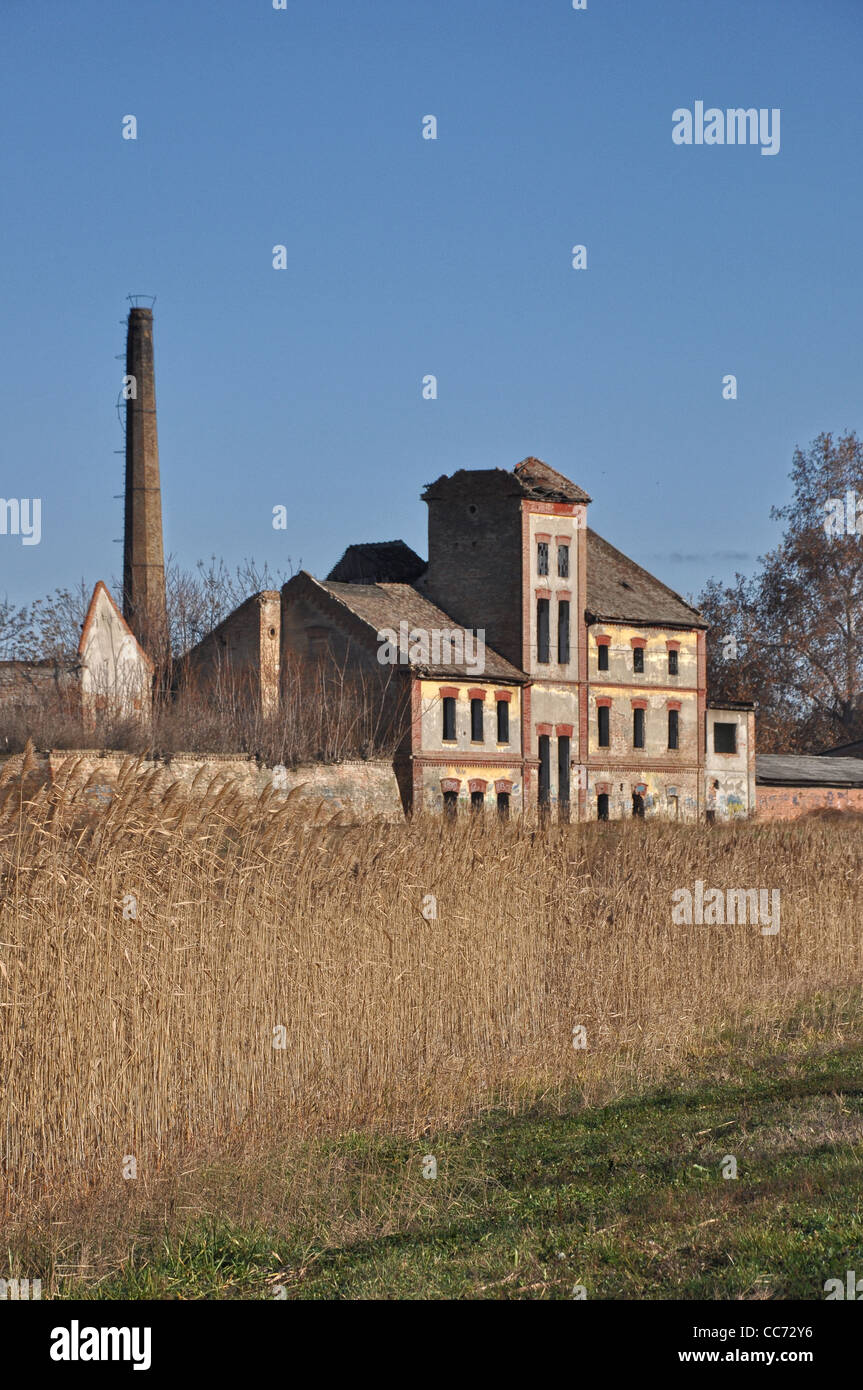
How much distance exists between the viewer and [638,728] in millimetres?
56250

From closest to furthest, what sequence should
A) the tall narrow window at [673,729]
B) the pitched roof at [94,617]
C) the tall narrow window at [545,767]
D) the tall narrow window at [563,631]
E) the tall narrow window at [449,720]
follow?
the pitched roof at [94,617] < the tall narrow window at [449,720] < the tall narrow window at [545,767] < the tall narrow window at [563,631] < the tall narrow window at [673,729]

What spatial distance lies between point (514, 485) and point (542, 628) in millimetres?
4997

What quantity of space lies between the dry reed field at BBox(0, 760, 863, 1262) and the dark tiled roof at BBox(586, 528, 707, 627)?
3856cm

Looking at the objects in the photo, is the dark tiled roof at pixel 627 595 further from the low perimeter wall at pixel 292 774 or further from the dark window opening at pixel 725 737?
the low perimeter wall at pixel 292 774

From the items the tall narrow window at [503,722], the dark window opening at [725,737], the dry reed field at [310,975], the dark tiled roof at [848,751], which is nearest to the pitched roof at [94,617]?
the tall narrow window at [503,722]

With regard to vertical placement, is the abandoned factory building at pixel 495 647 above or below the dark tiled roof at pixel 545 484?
below

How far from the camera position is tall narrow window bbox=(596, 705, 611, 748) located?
55.2 meters

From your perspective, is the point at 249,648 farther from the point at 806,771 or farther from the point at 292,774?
the point at 806,771

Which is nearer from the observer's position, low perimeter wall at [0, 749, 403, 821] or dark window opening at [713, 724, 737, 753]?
low perimeter wall at [0, 749, 403, 821]

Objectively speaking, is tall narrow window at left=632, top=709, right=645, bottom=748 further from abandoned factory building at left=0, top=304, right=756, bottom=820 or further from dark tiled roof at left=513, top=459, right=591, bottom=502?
dark tiled roof at left=513, top=459, right=591, bottom=502

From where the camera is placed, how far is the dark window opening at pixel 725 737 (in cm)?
5884

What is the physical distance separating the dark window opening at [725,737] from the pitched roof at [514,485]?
1075 centimetres

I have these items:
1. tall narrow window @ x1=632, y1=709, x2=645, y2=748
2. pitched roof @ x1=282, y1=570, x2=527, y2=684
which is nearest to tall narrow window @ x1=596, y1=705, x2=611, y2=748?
tall narrow window @ x1=632, y1=709, x2=645, y2=748

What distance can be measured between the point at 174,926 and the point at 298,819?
96.1 inches
